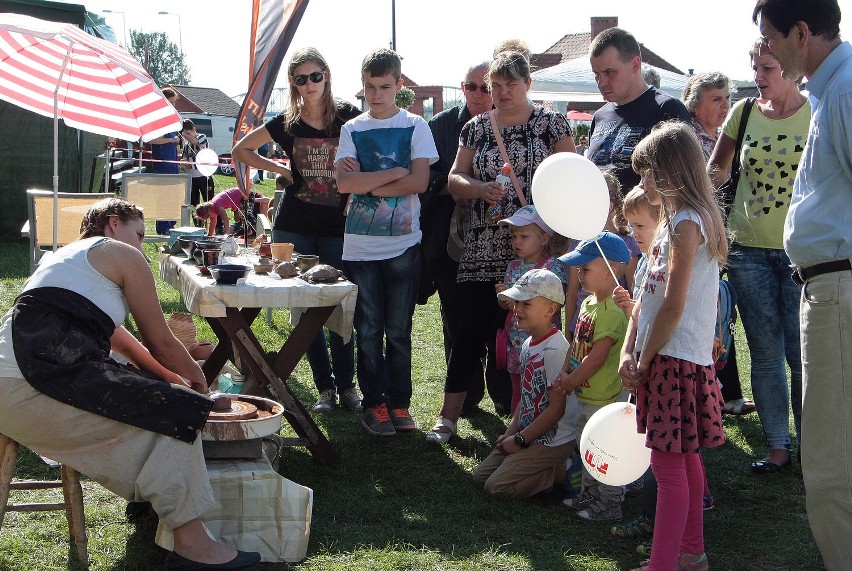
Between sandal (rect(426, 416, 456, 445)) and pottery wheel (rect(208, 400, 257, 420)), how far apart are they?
1.33 meters

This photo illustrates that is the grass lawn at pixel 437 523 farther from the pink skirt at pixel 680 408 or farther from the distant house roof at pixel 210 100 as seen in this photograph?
the distant house roof at pixel 210 100

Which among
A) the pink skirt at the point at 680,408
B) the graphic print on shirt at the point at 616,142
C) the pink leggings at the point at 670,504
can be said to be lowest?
the pink leggings at the point at 670,504

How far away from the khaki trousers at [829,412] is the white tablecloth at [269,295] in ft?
6.57

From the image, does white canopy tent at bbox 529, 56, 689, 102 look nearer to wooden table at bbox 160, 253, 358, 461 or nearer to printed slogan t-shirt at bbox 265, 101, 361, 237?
printed slogan t-shirt at bbox 265, 101, 361, 237

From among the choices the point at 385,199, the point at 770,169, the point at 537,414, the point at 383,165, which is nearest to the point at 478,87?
the point at 383,165

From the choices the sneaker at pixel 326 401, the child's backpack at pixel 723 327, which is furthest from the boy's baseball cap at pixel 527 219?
the sneaker at pixel 326 401

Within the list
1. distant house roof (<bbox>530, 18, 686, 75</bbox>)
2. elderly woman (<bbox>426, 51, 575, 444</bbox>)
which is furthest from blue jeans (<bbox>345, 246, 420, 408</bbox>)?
distant house roof (<bbox>530, 18, 686, 75</bbox>)

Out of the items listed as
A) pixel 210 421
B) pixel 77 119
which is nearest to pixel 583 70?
pixel 77 119

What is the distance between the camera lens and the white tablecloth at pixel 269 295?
3969 millimetres

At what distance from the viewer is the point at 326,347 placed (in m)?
5.43

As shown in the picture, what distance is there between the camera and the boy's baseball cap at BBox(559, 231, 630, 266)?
3.82 m

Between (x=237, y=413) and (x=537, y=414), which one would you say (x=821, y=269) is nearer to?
(x=537, y=414)

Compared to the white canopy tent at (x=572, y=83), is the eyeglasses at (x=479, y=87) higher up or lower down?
lower down

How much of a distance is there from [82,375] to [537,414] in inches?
76.4
